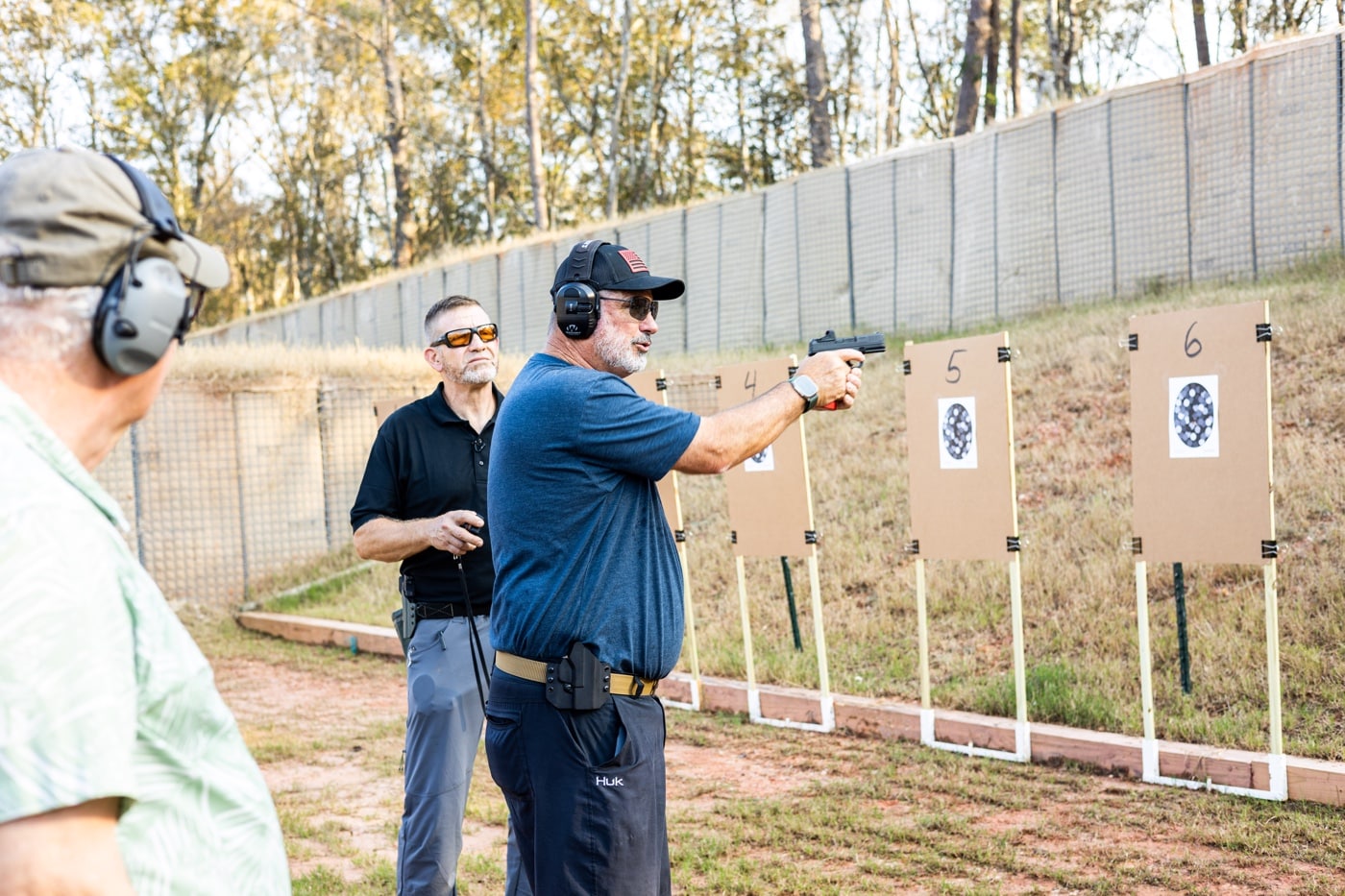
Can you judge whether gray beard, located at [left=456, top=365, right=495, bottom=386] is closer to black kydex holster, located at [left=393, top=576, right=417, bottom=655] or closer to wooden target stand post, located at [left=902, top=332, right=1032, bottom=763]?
black kydex holster, located at [left=393, top=576, right=417, bottom=655]

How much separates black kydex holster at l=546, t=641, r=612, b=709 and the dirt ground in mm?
2198

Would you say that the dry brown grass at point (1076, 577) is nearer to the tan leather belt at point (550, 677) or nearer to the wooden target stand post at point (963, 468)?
the wooden target stand post at point (963, 468)

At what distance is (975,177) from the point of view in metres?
14.7

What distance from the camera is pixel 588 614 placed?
9.11 feet

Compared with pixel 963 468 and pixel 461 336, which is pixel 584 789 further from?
pixel 963 468

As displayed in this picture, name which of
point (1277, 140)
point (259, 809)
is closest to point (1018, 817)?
point (259, 809)

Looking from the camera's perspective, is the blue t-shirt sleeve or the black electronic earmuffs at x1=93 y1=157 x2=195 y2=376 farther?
the blue t-shirt sleeve

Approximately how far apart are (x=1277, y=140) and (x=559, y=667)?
11.3 meters

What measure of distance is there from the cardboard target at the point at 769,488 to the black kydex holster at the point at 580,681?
15.4 ft

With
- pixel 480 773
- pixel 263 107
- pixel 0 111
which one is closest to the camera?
pixel 480 773

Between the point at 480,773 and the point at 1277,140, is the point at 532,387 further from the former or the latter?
the point at 1277,140

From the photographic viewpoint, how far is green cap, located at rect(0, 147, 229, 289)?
1.25 meters

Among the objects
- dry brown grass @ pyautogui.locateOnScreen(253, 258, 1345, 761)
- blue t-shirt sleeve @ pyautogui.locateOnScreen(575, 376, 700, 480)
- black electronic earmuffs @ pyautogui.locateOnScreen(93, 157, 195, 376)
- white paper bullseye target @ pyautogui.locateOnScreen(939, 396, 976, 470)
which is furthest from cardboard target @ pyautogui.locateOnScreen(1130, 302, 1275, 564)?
black electronic earmuffs @ pyautogui.locateOnScreen(93, 157, 195, 376)

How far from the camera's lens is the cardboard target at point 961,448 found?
6363 mm
